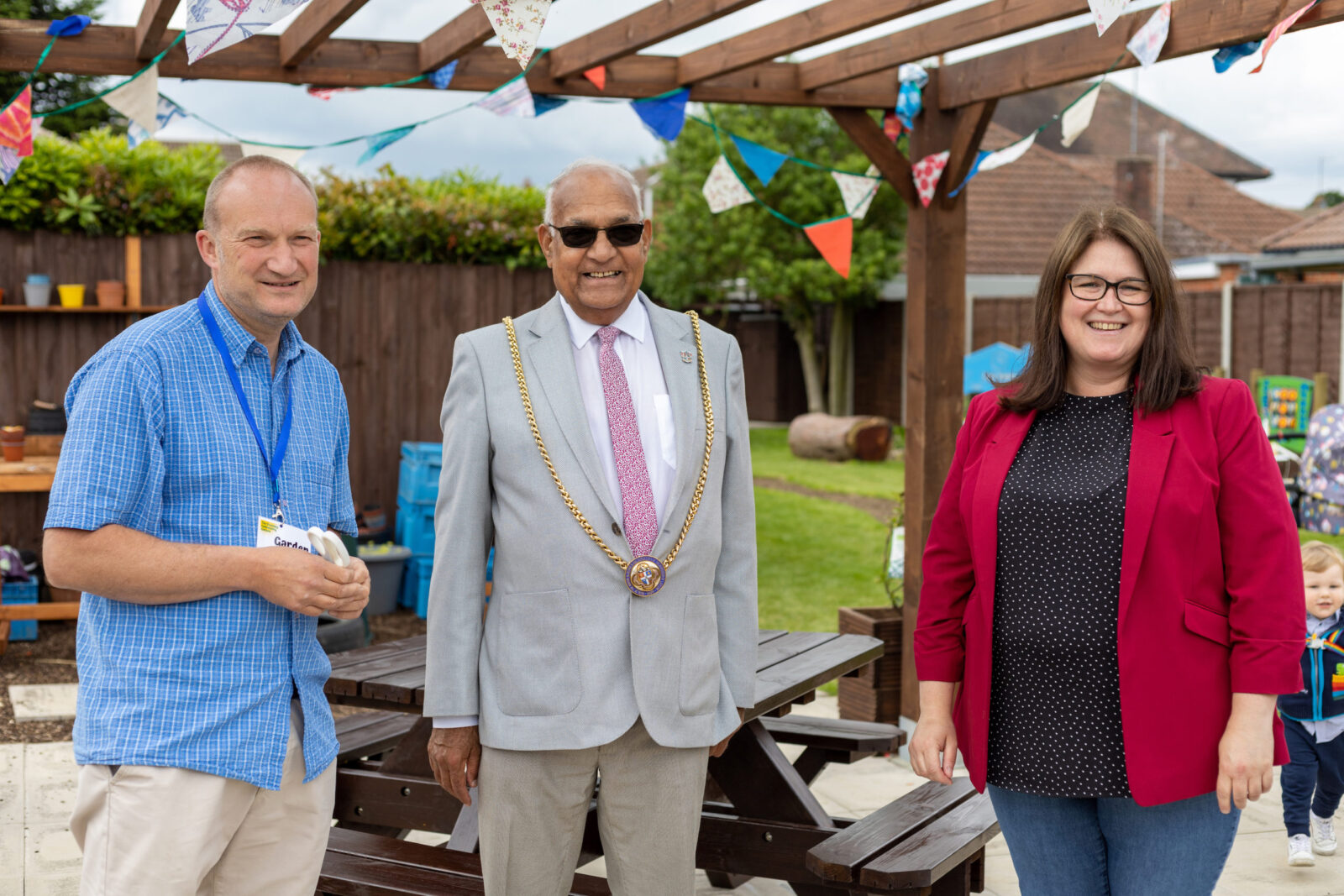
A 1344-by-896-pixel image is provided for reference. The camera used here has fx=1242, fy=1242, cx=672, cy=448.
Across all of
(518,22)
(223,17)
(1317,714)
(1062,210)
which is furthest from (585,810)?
(1062,210)

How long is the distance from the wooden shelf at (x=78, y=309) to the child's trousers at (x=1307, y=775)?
6259 mm

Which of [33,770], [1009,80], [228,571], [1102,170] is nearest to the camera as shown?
[228,571]

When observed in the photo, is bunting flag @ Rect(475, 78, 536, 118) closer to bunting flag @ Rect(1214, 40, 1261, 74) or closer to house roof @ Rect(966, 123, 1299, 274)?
bunting flag @ Rect(1214, 40, 1261, 74)

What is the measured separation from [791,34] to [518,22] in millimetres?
1514

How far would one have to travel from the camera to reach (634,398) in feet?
7.68

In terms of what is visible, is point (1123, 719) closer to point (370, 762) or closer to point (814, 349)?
point (370, 762)

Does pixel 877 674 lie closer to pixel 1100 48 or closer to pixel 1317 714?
A: pixel 1317 714

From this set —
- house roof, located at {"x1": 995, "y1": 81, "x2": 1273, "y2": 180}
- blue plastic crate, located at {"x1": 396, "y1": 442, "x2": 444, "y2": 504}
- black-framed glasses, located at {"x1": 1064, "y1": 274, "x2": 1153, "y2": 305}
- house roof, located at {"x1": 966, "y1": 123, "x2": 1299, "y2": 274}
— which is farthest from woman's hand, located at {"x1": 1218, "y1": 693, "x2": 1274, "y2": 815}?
house roof, located at {"x1": 995, "y1": 81, "x2": 1273, "y2": 180}

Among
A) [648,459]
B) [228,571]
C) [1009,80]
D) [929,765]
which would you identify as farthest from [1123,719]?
[1009,80]

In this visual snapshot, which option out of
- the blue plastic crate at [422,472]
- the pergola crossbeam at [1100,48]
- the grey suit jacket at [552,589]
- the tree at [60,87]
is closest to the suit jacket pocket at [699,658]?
the grey suit jacket at [552,589]

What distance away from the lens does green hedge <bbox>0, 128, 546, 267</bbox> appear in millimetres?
7395

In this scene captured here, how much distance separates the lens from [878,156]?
4.96 m

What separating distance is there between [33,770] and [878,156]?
4.10 m

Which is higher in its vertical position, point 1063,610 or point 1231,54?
point 1231,54
